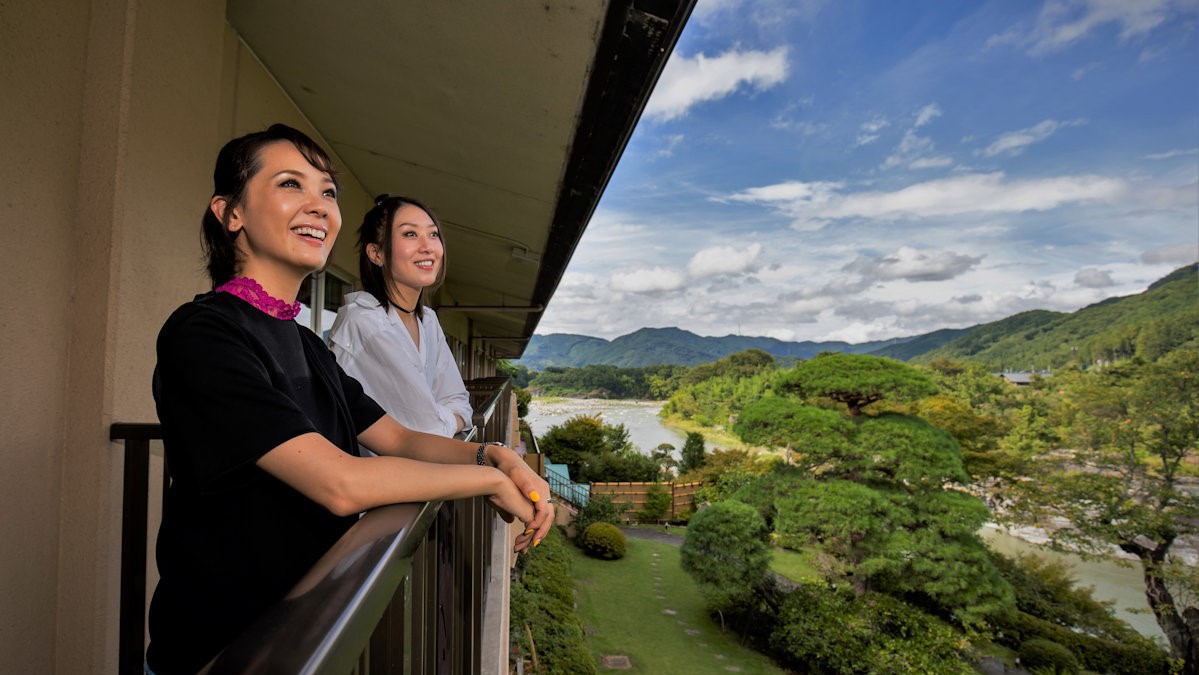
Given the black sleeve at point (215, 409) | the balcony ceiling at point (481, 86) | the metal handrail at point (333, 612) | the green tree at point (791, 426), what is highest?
the balcony ceiling at point (481, 86)

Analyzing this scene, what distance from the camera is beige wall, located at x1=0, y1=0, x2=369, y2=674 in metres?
1.61

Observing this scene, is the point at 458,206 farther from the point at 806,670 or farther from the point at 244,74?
the point at 806,670

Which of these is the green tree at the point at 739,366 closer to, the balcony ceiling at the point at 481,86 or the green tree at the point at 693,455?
A: the green tree at the point at 693,455

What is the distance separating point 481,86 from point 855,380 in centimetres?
1204

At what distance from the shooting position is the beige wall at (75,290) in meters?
1.61

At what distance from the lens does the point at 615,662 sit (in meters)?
12.1

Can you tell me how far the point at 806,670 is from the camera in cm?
1281

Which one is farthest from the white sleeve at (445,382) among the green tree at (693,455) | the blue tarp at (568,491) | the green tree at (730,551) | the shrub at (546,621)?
the green tree at (693,455)

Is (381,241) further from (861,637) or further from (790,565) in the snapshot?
(790,565)

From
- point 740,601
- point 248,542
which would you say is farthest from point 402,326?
point 740,601

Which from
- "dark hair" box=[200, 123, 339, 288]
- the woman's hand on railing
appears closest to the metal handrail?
the woman's hand on railing

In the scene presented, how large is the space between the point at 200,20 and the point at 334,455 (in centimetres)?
219

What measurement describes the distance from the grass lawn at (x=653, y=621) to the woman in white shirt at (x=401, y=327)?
39.4 feet

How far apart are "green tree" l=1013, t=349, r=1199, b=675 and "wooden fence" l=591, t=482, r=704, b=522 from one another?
40.8 ft
